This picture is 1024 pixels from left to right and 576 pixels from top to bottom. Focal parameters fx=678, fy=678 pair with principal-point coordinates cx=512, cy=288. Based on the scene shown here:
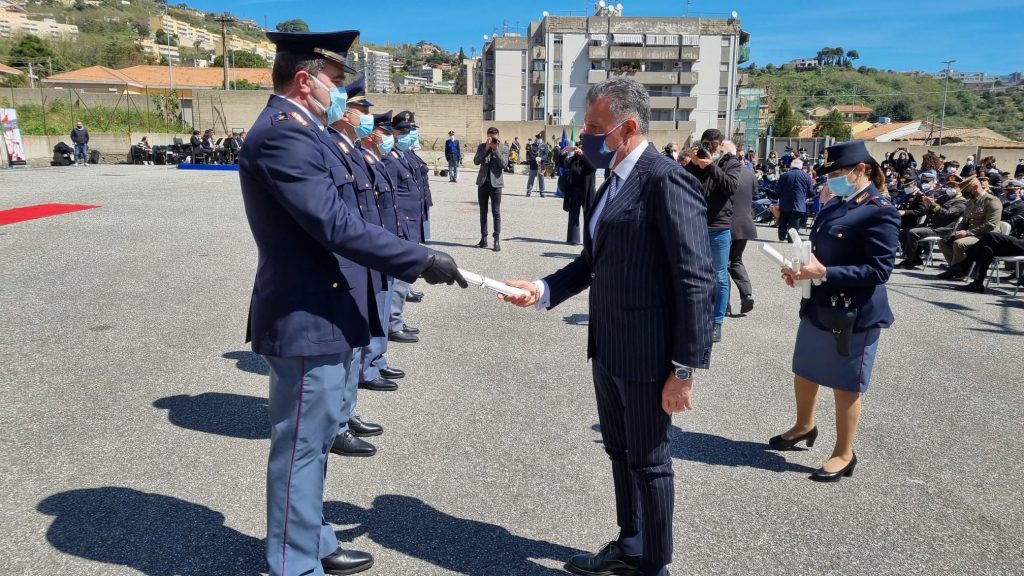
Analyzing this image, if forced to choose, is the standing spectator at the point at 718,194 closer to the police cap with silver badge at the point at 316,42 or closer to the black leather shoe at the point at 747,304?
the black leather shoe at the point at 747,304

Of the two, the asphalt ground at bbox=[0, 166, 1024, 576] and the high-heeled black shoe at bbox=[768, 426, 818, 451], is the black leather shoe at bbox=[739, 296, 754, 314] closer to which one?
the asphalt ground at bbox=[0, 166, 1024, 576]

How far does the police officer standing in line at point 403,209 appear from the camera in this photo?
6.51 m

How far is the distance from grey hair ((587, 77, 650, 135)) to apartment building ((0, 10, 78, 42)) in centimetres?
17859

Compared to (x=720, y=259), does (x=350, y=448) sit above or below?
below

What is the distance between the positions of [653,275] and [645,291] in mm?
71

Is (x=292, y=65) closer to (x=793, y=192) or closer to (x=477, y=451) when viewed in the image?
(x=477, y=451)

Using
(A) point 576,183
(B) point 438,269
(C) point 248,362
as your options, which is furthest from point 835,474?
(A) point 576,183

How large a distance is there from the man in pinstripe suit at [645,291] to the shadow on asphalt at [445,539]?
21.4 inches

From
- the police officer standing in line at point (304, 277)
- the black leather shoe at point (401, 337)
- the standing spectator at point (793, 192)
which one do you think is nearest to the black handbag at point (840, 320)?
the police officer standing in line at point (304, 277)

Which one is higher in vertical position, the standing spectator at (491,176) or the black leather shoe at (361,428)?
the standing spectator at (491,176)

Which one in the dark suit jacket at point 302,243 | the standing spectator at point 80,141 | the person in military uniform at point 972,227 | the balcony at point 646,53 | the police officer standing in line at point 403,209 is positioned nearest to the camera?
the dark suit jacket at point 302,243

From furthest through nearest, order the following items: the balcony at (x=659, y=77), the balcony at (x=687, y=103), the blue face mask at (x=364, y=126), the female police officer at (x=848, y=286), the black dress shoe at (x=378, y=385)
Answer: the balcony at (x=687, y=103) → the balcony at (x=659, y=77) → the blue face mask at (x=364, y=126) → the black dress shoe at (x=378, y=385) → the female police officer at (x=848, y=286)

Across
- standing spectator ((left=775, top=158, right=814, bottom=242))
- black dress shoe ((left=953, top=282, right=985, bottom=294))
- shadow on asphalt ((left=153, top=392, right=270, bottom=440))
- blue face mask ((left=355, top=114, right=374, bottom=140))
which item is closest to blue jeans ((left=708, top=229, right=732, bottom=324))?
blue face mask ((left=355, top=114, right=374, bottom=140))

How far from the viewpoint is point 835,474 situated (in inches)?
157
